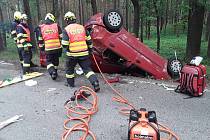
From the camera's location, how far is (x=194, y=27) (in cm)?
1303

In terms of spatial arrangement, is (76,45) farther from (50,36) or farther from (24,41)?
(24,41)

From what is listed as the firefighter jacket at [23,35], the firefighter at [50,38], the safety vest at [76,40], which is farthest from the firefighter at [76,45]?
the firefighter jacket at [23,35]

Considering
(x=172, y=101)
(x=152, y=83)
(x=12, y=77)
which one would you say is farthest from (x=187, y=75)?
(x=12, y=77)

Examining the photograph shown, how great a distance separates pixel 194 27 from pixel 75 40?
7207 millimetres

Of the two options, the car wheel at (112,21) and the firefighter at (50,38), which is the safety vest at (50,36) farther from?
the car wheel at (112,21)

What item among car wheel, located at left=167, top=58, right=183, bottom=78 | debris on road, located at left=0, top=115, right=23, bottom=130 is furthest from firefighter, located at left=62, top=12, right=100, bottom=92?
car wheel, located at left=167, top=58, right=183, bottom=78

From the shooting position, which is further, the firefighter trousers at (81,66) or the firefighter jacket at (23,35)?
the firefighter jacket at (23,35)

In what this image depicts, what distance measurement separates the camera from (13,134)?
5.08 m

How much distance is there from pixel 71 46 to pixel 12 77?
2.59 m

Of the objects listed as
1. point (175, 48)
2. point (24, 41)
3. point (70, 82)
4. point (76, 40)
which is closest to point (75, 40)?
point (76, 40)

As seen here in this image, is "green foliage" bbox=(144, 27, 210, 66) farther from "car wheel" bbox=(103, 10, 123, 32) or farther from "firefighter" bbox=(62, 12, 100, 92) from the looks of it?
"firefighter" bbox=(62, 12, 100, 92)

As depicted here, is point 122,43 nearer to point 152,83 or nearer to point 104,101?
point 152,83

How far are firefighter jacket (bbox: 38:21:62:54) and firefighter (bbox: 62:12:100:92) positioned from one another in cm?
105

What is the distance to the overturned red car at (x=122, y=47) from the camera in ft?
27.8
